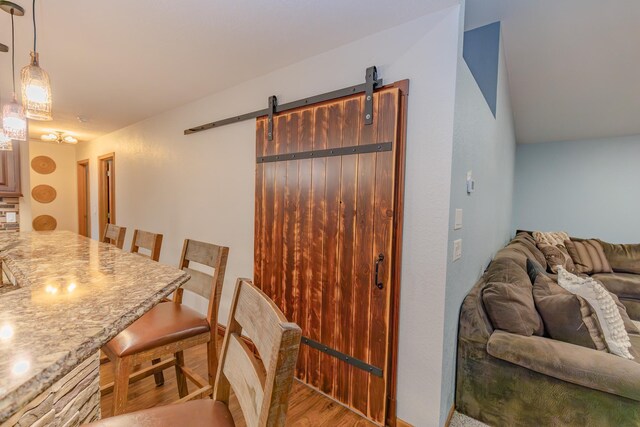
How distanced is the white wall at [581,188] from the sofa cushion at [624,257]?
0.79m

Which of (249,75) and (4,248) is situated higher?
(249,75)

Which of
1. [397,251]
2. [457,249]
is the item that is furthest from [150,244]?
[457,249]

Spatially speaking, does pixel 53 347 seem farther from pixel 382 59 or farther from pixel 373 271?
pixel 382 59

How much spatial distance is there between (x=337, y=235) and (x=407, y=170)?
571 mm

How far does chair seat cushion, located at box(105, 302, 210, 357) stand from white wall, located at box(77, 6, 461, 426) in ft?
3.06

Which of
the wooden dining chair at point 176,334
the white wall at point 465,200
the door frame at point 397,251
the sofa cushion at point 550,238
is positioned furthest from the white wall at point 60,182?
the sofa cushion at point 550,238

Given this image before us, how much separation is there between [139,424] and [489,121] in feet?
Answer: 9.27

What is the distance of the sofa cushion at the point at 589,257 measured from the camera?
3.89 metres

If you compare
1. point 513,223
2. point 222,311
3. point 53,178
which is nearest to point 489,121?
point 222,311

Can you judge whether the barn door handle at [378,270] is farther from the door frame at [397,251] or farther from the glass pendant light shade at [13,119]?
the glass pendant light shade at [13,119]

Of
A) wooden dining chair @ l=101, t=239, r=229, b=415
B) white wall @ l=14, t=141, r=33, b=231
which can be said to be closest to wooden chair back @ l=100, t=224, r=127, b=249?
wooden dining chair @ l=101, t=239, r=229, b=415

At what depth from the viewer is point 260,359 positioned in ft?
2.66

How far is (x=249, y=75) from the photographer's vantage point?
2.34 metres

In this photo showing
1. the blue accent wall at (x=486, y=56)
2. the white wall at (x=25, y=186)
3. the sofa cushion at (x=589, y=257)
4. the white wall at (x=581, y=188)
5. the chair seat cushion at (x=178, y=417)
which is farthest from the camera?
the white wall at (x=581, y=188)
